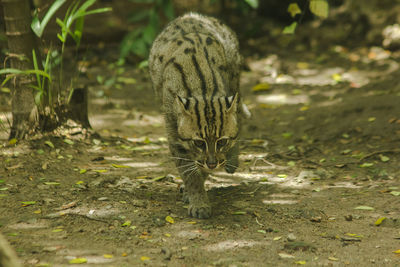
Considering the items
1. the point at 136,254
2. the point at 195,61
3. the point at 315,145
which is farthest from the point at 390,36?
the point at 136,254

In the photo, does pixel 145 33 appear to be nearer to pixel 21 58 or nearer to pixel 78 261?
pixel 21 58

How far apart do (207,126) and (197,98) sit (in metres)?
0.41

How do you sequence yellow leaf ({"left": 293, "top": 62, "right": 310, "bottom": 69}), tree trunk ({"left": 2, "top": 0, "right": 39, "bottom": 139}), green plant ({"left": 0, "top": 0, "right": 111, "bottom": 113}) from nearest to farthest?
green plant ({"left": 0, "top": 0, "right": 111, "bottom": 113})
tree trunk ({"left": 2, "top": 0, "right": 39, "bottom": 139})
yellow leaf ({"left": 293, "top": 62, "right": 310, "bottom": 69})

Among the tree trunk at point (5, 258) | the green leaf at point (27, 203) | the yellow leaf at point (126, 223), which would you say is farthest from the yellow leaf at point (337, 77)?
the tree trunk at point (5, 258)

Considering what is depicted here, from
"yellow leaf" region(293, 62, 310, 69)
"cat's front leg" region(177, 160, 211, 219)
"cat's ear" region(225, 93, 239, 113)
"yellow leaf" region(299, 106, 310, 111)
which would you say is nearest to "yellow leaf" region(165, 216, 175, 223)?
"cat's front leg" region(177, 160, 211, 219)

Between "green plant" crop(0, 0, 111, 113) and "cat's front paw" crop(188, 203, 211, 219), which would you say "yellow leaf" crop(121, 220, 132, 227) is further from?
"green plant" crop(0, 0, 111, 113)

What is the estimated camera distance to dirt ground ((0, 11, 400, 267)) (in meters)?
4.64

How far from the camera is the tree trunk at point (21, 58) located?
6.36 m

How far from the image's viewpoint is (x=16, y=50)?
21.0 feet

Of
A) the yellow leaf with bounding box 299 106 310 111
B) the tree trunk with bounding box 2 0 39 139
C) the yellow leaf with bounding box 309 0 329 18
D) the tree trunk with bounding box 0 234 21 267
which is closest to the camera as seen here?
the tree trunk with bounding box 0 234 21 267

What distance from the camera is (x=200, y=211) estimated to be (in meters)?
5.40

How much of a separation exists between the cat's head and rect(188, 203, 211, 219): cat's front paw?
0.46m

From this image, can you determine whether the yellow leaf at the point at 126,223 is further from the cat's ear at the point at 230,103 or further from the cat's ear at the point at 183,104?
the cat's ear at the point at 230,103

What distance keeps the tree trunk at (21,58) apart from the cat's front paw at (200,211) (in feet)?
8.35
